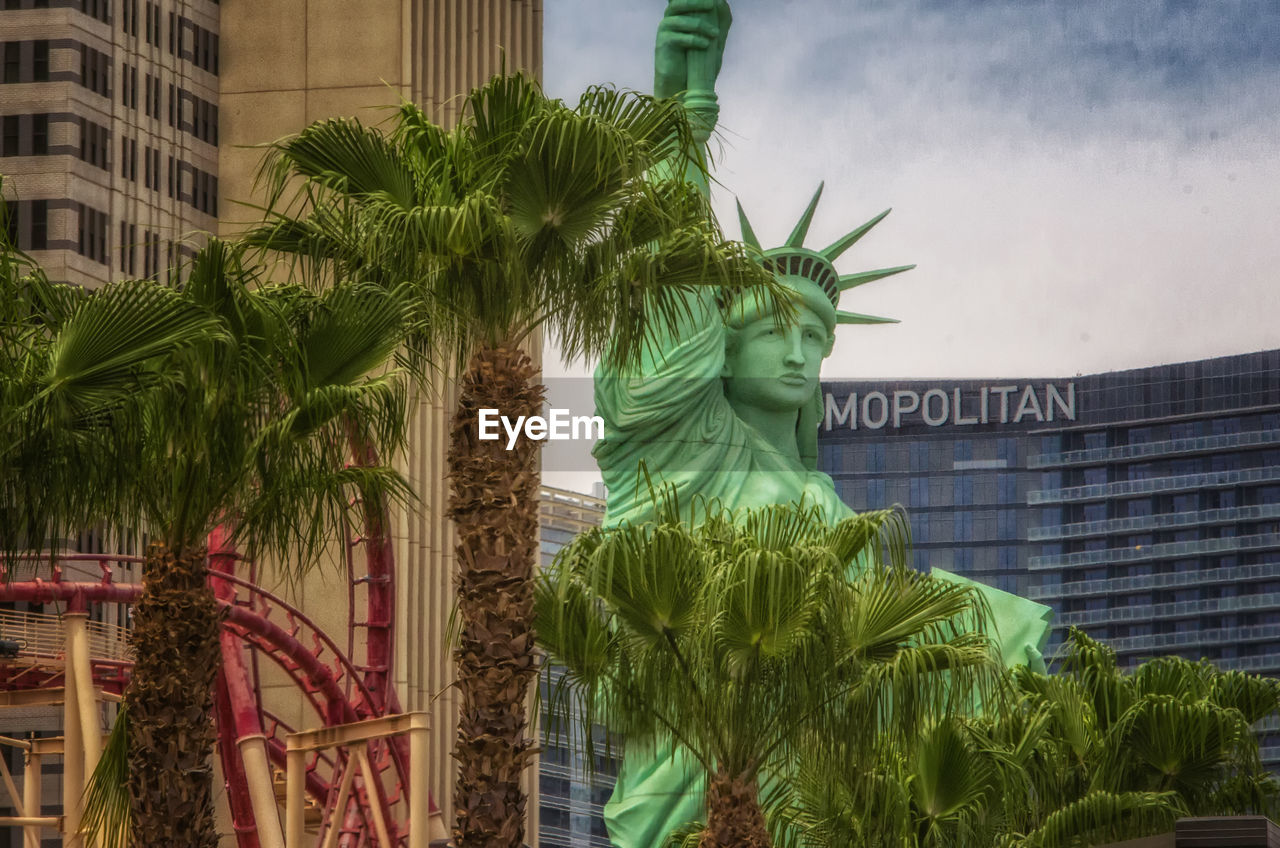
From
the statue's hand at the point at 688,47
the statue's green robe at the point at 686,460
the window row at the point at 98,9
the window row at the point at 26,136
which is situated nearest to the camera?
the statue's green robe at the point at 686,460

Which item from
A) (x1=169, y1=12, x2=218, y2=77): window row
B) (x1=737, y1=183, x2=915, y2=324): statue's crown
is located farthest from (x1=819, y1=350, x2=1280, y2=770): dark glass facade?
(x1=737, y1=183, x2=915, y2=324): statue's crown

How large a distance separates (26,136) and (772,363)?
74.3 ft

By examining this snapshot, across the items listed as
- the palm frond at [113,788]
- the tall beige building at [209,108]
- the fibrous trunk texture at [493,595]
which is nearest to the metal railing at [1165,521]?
the tall beige building at [209,108]

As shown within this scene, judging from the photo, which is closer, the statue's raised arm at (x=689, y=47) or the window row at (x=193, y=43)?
the statue's raised arm at (x=689, y=47)

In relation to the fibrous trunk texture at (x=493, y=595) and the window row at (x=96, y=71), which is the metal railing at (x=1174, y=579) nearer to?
the window row at (x=96, y=71)

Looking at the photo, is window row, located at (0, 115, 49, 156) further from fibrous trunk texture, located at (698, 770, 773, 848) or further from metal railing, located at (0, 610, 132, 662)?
fibrous trunk texture, located at (698, 770, 773, 848)

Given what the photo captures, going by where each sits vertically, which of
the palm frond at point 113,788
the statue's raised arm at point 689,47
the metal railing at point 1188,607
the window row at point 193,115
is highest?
the window row at point 193,115

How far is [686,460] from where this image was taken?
33812mm

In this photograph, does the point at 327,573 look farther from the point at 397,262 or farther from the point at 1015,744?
the point at 397,262

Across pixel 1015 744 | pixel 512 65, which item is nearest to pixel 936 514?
pixel 512 65

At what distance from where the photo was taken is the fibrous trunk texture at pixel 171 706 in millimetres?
14914

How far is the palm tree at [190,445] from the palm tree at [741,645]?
2.80 meters

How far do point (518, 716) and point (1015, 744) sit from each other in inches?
388

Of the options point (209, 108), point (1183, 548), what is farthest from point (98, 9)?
point (1183, 548)
